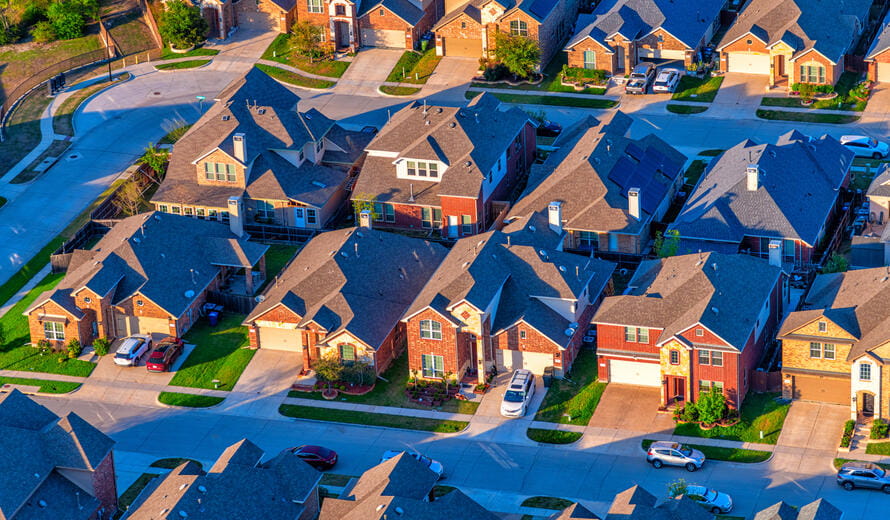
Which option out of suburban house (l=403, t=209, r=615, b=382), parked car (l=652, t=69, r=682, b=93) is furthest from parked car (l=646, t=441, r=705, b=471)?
parked car (l=652, t=69, r=682, b=93)

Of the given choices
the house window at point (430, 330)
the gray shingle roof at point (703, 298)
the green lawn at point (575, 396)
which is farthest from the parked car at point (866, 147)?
the house window at point (430, 330)

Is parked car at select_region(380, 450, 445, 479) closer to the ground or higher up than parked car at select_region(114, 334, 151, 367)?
closer to the ground

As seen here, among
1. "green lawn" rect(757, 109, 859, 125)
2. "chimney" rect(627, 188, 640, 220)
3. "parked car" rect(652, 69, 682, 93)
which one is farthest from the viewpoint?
"parked car" rect(652, 69, 682, 93)

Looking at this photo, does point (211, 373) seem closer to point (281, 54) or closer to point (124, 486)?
point (124, 486)

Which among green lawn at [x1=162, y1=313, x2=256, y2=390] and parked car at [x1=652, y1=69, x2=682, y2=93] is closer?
green lawn at [x1=162, y1=313, x2=256, y2=390]

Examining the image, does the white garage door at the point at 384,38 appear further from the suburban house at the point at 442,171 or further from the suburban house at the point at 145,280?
the suburban house at the point at 145,280

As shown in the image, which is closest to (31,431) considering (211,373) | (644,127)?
(211,373)

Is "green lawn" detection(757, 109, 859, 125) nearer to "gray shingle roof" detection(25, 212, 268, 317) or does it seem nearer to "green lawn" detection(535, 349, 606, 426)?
"green lawn" detection(535, 349, 606, 426)

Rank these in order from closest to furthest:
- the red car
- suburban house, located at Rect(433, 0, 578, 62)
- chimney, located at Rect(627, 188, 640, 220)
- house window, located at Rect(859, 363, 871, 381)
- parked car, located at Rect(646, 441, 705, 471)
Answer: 1. parked car, located at Rect(646, 441, 705, 471)
2. house window, located at Rect(859, 363, 871, 381)
3. the red car
4. chimney, located at Rect(627, 188, 640, 220)
5. suburban house, located at Rect(433, 0, 578, 62)
